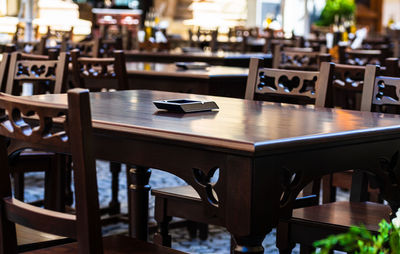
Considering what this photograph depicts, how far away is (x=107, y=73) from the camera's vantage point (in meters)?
3.70

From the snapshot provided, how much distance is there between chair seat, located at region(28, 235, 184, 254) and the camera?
5.72 feet

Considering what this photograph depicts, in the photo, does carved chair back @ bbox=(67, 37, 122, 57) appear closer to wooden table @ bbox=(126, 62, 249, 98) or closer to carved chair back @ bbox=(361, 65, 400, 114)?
wooden table @ bbox=(126, 62, 249, 98)

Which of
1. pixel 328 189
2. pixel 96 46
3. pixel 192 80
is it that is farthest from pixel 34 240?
pixel 96 46

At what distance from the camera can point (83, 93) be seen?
134cm

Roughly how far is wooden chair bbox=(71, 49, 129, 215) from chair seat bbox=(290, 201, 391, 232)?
1.61 meters

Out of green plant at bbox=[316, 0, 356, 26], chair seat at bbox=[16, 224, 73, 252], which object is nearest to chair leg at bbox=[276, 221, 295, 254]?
chair seat at bbox=[16, 224, 73, 252]

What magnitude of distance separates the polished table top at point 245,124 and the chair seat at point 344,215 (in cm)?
29

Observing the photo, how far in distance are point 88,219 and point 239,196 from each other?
303mm

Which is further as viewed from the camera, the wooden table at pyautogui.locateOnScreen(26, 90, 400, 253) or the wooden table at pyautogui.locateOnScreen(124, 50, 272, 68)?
the wooden table at pyautogui.locateOnScreen(124, 50, 272, 68)

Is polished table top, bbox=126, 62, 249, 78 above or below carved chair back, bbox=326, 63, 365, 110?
below

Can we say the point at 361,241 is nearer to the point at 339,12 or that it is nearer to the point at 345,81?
the point at 345,81

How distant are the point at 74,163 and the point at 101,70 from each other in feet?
7.74

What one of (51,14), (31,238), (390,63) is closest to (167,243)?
(31,238)

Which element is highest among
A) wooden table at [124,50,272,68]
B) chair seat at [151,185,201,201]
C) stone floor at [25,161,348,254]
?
wooden table at [124,50,272,68]
